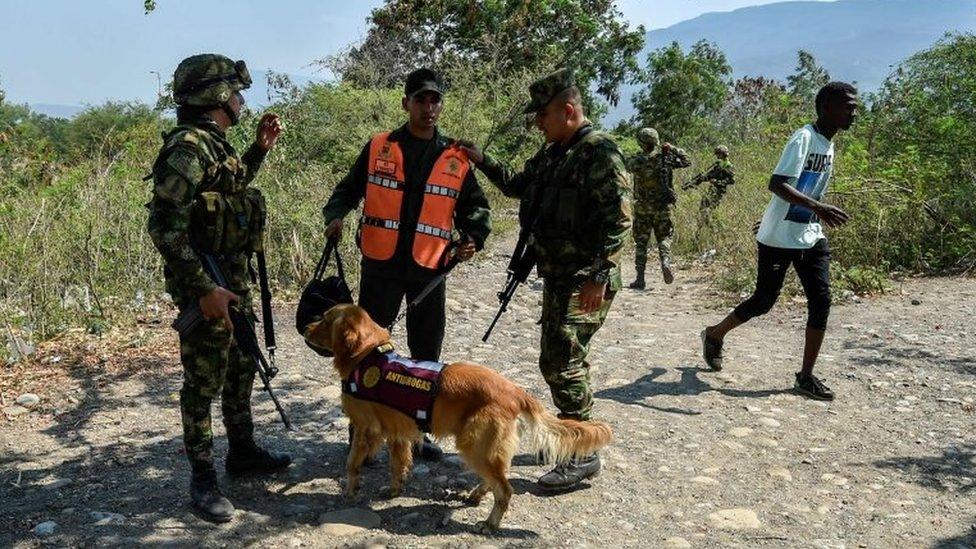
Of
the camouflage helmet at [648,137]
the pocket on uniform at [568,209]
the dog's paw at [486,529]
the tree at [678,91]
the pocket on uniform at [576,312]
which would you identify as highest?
the tree at [678,91]

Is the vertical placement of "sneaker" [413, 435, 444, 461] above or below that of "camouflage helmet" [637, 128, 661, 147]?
below

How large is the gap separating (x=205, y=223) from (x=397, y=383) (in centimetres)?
108

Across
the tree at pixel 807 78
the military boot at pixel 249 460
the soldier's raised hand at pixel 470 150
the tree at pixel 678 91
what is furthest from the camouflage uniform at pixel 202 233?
the tree at pixel 807 78

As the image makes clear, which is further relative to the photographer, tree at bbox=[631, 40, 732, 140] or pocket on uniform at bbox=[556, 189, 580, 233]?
tree at bbox=[631, 40, 732, 140]

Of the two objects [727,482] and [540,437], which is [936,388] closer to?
[727,482]

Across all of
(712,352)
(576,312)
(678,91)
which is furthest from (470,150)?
(678,91)

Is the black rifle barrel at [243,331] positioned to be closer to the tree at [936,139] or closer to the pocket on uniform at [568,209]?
the pocket on uniform at [568,209]

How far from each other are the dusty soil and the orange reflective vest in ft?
3.85

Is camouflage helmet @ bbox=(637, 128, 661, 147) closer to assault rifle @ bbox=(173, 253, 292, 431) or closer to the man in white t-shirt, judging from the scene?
the man in white t-shirt

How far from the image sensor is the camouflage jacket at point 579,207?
11.3ft

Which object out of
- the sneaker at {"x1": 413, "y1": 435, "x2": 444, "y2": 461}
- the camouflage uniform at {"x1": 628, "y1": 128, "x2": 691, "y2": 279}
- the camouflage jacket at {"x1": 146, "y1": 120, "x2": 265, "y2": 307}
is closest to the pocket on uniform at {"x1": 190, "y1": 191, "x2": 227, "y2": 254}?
the camouflage jacket at {"x1": 146, "y1": 120, "x2": 265, "y2": 307}

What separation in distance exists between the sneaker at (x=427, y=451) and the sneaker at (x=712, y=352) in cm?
257

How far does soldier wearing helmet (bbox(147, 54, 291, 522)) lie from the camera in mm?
2973

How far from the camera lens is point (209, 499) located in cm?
331
